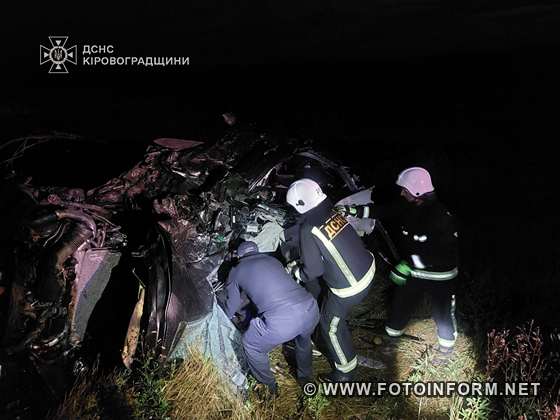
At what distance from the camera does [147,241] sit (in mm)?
3939

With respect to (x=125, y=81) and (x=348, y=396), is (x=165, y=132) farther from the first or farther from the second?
(x=348, y=396)

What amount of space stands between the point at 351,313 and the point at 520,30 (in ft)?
27.0

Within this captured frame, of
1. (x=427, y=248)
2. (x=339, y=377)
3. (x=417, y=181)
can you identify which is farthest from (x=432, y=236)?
(x=339, y=377)

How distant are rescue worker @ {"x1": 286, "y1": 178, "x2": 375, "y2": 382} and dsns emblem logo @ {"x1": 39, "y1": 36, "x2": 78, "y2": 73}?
7607 millimetres

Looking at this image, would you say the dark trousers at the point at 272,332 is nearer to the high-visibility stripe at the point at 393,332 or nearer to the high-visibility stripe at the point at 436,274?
the high-visibility stripe at the point at 436,274

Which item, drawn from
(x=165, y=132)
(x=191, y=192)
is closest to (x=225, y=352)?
(x=191, y=192)

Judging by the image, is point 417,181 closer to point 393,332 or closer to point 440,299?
point 440,299

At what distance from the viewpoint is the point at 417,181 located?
4582mm

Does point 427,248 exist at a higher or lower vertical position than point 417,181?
lower

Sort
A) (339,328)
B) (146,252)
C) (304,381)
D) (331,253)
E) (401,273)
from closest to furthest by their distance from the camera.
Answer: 1. (146,252)
2. (331,253)
3. (339,328)
4. (304,381)
5. (401,273)

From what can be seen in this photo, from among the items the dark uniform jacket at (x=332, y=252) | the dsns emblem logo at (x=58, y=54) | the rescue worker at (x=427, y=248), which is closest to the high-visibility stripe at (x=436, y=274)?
the rescue worker at (x=427, y=248)

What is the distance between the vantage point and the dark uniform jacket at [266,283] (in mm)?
3912

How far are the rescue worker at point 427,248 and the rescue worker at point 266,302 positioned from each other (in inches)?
49.1

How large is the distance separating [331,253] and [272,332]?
77cm
